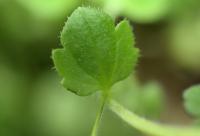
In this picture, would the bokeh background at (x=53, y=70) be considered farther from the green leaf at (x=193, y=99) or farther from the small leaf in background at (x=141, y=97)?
the green leaf at (x=193, y=99)

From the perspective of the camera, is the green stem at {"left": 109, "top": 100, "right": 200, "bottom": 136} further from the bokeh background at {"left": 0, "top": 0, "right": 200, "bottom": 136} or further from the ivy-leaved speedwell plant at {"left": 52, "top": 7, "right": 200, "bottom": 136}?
the bokeh background at {"left": 0, "top": 0, "right": 200, "bottom": 136}

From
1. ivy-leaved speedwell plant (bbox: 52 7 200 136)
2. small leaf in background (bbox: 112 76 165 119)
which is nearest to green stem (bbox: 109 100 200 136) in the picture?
ivy-leaved speedwell plant (bbox: 52 7 200 136)

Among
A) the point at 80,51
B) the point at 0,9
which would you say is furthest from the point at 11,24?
the point at 80,51

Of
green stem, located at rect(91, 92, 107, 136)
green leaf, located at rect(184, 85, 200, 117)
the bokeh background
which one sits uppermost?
green stem, located at rect(91, 92, 107, 136)

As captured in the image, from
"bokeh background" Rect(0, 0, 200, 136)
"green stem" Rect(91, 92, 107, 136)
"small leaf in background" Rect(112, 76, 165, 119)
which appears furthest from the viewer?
"bokeh background" Rect(0, 0, 200, 136)

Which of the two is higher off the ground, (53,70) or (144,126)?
(144,126)

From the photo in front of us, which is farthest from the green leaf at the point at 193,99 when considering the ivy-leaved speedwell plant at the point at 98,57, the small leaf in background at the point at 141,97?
the small leaf in background at the point at 141,97

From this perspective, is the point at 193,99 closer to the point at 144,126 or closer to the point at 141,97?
the point at 144,126

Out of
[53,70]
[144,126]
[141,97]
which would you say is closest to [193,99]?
[144,126]
